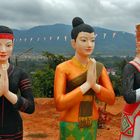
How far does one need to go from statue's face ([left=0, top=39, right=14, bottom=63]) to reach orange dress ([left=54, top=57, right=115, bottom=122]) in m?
0.72

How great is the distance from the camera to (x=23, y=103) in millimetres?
4145

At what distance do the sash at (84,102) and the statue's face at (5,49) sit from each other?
0.87 meters

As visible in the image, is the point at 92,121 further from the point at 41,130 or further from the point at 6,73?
the point at 41,130

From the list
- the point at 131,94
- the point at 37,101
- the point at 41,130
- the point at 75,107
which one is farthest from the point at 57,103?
the point at 37,101

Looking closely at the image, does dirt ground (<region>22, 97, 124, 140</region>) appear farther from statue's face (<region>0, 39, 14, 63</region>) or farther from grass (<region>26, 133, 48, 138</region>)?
statue's face (<region>0, 39, 14, 63</region>)

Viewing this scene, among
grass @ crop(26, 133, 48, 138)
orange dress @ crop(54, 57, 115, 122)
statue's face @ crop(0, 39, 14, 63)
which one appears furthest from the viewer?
grass @ crop(26, 133, 48, 138)

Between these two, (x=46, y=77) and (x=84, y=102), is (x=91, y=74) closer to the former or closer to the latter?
(x=84, y=102)

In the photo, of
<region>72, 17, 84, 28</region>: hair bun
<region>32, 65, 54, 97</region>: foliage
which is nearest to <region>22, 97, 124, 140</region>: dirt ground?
<region>32, 65, 54, 97</region>: foliage

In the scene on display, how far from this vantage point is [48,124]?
35.5 ft

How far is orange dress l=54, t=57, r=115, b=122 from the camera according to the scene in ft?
14.5

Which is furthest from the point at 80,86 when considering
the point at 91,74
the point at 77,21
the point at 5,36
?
the point at 5,36

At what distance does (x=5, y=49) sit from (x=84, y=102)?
3.95 ft

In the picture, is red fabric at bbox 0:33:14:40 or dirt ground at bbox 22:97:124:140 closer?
red fabric at bbox 0:33:14:40

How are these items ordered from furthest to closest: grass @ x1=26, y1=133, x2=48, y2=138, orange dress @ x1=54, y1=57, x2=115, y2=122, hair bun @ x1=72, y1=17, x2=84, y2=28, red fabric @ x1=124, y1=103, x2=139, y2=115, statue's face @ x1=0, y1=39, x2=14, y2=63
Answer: grass @ x1=26, y1=133, x2=48, y2=138 → hair bun @ x1=72, y1=17, x2=84, y2=28 → red fabric @ x1=124, y1=103, x2=139, y2=115 → orange dress @ x1=54, y1=57, x2=115, y2=122 → statue's face @ x1=0, y1=39, x2=14, y2=63
